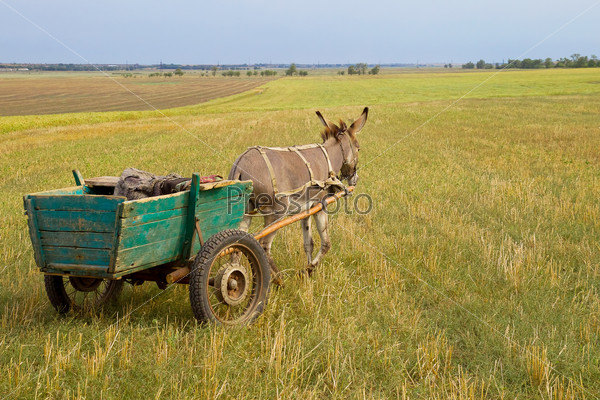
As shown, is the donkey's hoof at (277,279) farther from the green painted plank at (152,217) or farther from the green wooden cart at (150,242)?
the green painted plank at (152,217)

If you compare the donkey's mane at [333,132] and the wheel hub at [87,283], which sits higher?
the donkey's mane at [333,132]

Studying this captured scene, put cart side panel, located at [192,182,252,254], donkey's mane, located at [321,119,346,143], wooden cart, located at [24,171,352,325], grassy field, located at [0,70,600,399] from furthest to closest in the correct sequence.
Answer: donkey's mane, located at [321,119,346,143] → cart side panel, located at [192,182,252,254] → wooden cart, located at [24,171,352,325] → grassy field, located at [0,70,600,399]

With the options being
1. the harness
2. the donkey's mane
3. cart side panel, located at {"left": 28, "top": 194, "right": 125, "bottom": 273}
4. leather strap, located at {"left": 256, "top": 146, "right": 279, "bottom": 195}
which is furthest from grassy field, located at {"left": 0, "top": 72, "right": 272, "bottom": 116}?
cart side panel, located at {"left": 28, "top": 194, "right": 125, "bottom": 273}

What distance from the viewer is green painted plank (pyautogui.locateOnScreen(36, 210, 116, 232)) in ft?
13.0

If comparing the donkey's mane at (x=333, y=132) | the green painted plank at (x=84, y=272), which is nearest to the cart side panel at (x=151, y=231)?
the green painted plank at (x=84, y=272)

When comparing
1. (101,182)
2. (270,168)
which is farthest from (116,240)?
(270,168)

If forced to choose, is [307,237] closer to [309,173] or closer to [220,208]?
[309,173]

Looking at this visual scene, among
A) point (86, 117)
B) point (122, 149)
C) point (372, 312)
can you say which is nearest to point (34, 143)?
point (122, 149)

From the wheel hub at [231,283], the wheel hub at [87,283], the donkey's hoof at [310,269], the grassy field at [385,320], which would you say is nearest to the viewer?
the grassy field at [385,320]

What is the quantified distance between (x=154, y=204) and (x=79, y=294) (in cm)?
228

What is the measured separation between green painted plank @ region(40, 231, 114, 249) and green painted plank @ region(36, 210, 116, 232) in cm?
3

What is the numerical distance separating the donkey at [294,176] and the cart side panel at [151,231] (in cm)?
111

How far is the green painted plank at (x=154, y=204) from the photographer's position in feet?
12.5

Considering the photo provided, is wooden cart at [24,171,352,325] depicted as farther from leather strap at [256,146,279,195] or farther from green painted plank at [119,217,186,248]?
leather strap at [256,146,279,195]
